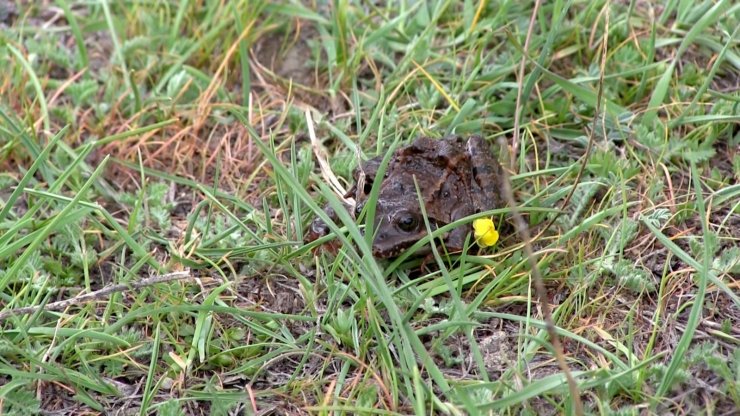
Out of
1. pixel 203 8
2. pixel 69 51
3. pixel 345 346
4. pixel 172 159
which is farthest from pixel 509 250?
pixel 69 51

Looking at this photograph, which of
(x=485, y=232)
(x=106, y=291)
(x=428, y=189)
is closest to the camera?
(x=106, y=291)

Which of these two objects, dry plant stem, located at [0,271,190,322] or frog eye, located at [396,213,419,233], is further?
frog eye, located at [396,213,419,233]

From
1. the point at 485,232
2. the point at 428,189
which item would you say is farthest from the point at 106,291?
the point at 485,232

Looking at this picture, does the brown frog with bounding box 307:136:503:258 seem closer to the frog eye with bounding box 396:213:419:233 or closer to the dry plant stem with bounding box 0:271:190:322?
the frog eye with bounding box 396:213:419:233

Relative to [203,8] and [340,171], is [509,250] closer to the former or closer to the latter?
[340,171]

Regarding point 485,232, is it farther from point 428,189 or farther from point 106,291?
point 106,291

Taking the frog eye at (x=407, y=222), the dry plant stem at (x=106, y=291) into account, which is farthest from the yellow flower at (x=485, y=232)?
the dry plant stem at (x=106, y=291)

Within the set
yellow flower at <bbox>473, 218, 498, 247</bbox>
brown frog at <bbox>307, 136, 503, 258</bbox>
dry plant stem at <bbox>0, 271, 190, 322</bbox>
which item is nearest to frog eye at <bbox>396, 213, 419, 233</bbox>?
brown frog at <bbox>307, 136, 503, 258</bbox>
